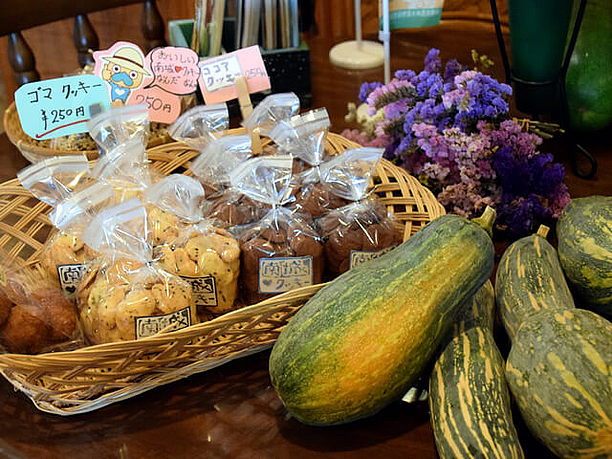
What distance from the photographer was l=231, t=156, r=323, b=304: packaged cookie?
3.13 ft

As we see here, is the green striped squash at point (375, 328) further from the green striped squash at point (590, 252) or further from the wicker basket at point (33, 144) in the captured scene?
the wicker basket at point (33, 144)

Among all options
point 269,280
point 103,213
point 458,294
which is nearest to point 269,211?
point 269,280

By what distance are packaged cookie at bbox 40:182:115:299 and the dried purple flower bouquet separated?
60 centimetres

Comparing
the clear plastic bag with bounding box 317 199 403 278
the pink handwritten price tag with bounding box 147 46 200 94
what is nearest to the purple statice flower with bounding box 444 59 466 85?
the clear plastic bag with bounding box 317 199 403 278

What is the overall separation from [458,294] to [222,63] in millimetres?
709

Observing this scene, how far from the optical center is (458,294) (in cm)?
80

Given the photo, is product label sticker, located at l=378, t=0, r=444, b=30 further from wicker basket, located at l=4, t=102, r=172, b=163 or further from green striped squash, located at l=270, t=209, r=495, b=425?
green striped squash, located at l=270, t=209, r=495, b=425

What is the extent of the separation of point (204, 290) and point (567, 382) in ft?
1.66

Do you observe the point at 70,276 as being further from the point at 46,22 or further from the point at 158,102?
the point at 46,22

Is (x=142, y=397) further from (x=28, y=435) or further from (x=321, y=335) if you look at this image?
(x=321, y=335)

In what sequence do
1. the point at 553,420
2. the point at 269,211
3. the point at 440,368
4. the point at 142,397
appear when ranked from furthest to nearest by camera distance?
the point at 269,211 → the point at 142,397 → the point at 440,368 → the point at 553,420

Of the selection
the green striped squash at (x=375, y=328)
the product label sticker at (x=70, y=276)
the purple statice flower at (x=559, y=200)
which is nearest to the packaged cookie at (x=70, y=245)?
the product label sticker at (x=70, y=276)

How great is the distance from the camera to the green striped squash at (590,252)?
2.90 feet


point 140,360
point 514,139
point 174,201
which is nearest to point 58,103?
point 174,201
